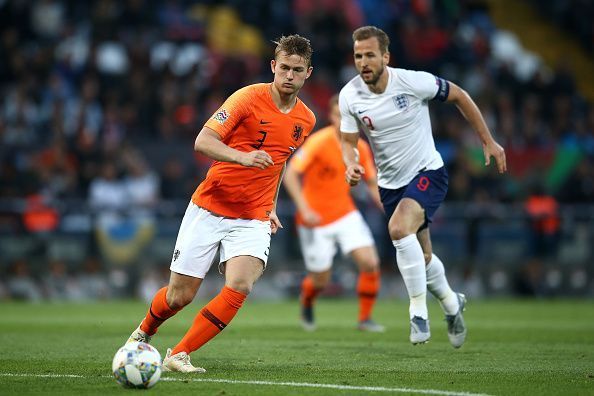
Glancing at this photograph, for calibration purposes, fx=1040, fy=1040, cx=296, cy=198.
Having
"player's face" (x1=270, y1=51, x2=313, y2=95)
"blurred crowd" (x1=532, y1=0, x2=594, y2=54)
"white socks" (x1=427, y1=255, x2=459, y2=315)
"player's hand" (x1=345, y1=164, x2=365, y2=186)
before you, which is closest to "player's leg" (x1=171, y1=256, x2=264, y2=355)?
"player's hand" (x1=345, y1=164, x2=365, y2=186)

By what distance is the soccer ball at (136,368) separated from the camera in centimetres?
686

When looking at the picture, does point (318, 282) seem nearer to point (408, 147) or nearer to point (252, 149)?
point (408, 147)

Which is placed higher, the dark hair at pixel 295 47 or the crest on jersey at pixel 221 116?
the dark hair at pixel 295 47

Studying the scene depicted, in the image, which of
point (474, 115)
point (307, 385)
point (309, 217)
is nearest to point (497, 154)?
point (474, 115)

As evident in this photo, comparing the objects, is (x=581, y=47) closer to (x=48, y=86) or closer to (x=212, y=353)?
(x=48, y=86)

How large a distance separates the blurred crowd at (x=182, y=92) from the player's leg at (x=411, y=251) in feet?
33.0

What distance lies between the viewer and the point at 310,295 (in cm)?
1324

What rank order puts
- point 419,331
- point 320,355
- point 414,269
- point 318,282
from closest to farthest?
point 419,331, point 414,269, point 320,355, point 318,282

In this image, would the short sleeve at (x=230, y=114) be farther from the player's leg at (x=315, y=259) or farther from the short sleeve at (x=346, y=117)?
the player's leg at (x=315, y=259)

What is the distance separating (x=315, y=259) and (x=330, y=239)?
330 millimetres

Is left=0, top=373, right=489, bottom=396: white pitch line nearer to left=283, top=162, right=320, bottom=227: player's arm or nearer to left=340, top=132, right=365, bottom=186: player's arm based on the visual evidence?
left=340, top=132, right=365, bottom=186: player's arm

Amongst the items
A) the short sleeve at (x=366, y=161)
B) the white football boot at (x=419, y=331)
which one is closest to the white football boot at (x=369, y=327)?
the short sleeve at (x=366, y=161)

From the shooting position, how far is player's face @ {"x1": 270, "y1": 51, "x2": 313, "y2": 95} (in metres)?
8.00

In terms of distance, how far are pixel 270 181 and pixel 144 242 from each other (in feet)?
34.6
